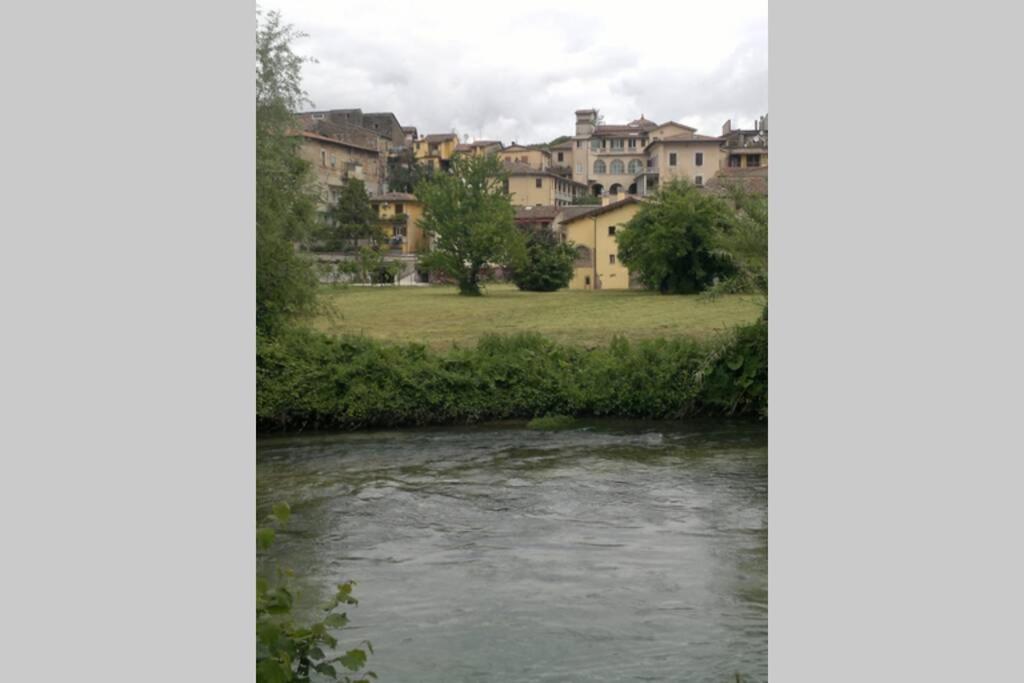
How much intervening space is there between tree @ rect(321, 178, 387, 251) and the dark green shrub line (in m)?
25.8

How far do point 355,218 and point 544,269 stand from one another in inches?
429

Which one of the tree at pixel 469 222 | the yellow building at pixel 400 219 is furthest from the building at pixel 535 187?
the tree at pixel 469 222

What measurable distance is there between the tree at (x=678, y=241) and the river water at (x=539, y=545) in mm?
14514

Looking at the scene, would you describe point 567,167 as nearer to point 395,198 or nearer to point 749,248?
point 395,198

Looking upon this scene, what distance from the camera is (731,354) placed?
1345 centimetres

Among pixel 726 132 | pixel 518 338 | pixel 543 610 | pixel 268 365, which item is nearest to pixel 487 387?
pixel 518 338

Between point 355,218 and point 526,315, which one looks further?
point 355,218

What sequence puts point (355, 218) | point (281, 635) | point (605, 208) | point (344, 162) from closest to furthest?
1. point (281, 635)
2. point (605, 208)
3. point (355, 218)
4. point (344, 162)

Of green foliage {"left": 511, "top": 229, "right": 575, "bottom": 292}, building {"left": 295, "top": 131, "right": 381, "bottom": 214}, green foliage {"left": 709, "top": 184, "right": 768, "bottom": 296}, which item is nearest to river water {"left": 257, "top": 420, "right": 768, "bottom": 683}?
green foliage {"left": 709, "top": 184, "right": 768, "bottom": 296}

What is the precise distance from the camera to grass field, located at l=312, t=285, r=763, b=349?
1762cm

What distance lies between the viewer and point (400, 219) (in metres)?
43.6

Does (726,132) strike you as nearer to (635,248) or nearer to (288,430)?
(635,248)

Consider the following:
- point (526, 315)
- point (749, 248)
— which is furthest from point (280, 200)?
point (526, 315)

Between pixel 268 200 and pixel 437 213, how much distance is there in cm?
2019
